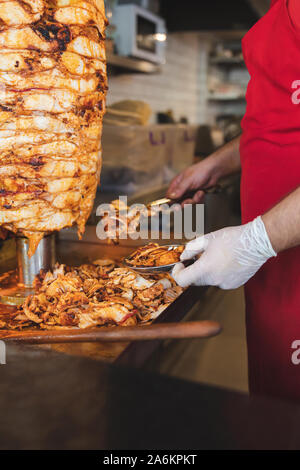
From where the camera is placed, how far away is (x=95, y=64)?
0.95 metres

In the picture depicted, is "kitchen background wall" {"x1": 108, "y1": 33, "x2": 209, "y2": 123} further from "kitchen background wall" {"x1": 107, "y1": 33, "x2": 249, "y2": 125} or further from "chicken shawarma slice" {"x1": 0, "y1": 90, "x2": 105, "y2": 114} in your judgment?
"chicken shawarma slice" {"x1": 0, "y1": 90, "x2": 105, "y2": 114}

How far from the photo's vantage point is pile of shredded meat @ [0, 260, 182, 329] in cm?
87

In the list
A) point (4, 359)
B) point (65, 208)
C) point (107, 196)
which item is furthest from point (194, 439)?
point (107, 196)

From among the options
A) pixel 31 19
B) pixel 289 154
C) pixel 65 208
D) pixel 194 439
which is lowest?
Result: pixel 194 439

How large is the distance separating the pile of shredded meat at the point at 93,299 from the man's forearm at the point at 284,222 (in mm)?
275

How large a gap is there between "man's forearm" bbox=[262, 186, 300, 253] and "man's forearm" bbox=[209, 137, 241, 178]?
681mm

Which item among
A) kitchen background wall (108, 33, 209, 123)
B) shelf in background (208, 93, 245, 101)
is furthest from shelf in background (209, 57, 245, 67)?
shelf in background (208, 93, 245, 101)

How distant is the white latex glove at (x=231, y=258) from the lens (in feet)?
2.89

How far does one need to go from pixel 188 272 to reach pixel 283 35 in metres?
0.65

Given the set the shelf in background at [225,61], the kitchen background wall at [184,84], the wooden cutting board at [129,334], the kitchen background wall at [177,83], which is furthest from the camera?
the shelf in background at [225,61]

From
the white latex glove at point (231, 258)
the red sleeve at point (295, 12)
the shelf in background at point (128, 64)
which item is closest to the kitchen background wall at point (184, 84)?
the shelf in background at point (128, 64)

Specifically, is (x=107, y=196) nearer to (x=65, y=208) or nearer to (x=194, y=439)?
(x=65, y=208)

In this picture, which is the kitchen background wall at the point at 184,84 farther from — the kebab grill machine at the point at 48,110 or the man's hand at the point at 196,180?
the kebab grill machine at the point at 48,110

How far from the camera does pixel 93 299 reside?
94cm
